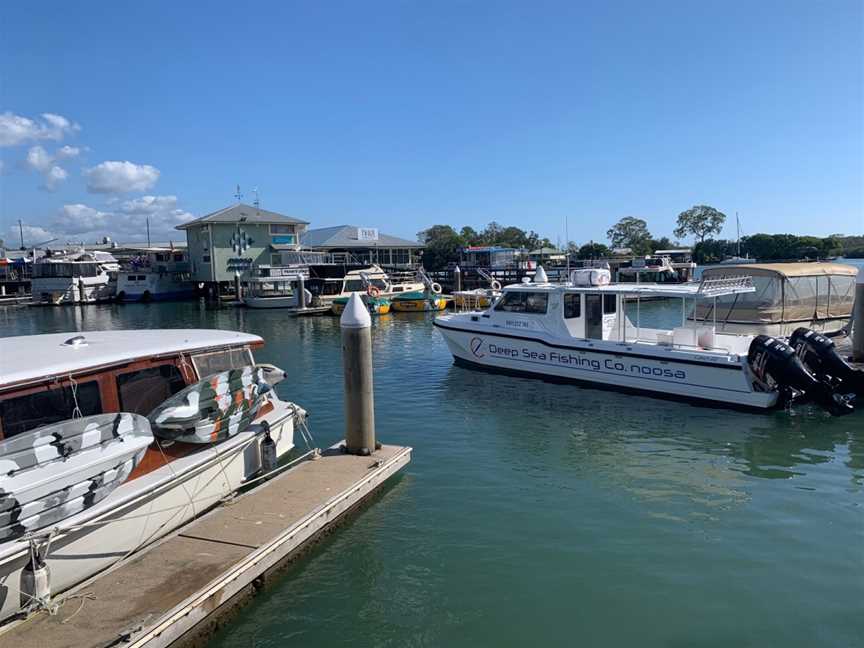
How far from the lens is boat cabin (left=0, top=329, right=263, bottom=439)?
6.39m

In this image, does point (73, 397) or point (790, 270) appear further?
point (790, 270)

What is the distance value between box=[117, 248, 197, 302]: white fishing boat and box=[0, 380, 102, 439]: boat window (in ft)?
197

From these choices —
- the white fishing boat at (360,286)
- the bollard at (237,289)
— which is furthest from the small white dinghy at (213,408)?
the bollard at (237,289)

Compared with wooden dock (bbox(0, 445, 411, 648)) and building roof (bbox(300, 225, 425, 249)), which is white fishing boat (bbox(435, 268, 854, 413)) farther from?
building roof (bbox(300, 225, 425, 249))

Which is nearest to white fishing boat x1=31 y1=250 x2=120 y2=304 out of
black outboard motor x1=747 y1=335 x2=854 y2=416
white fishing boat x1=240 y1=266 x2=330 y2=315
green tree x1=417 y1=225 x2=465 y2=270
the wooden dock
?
white fishing boat x1=240 y1=266 x2=330 y2=315

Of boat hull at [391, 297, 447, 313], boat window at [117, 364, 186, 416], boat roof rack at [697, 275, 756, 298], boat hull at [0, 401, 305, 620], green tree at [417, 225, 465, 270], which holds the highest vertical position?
green tree at [417, 225, 465, 270]

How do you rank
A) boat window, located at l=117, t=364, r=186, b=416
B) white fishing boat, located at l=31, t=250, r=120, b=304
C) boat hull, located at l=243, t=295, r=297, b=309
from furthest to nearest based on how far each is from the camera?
white fishing boat, located at l=31, t=250, r=120, b=304, boat hull, located at l=243, t=295, r=297, b=309, boat window, located at l=117, t=364, r=186, b=416

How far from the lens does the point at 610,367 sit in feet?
51.6

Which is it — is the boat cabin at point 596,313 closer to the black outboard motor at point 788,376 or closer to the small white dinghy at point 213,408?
the black outboard motor at point 788,376

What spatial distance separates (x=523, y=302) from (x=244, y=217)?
48.8 meters

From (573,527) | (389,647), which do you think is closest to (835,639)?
(573,527)

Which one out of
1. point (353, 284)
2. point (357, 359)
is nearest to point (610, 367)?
point (357, 359)

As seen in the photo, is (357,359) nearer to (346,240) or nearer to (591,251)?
(346,240)

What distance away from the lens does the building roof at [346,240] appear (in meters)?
69.8
